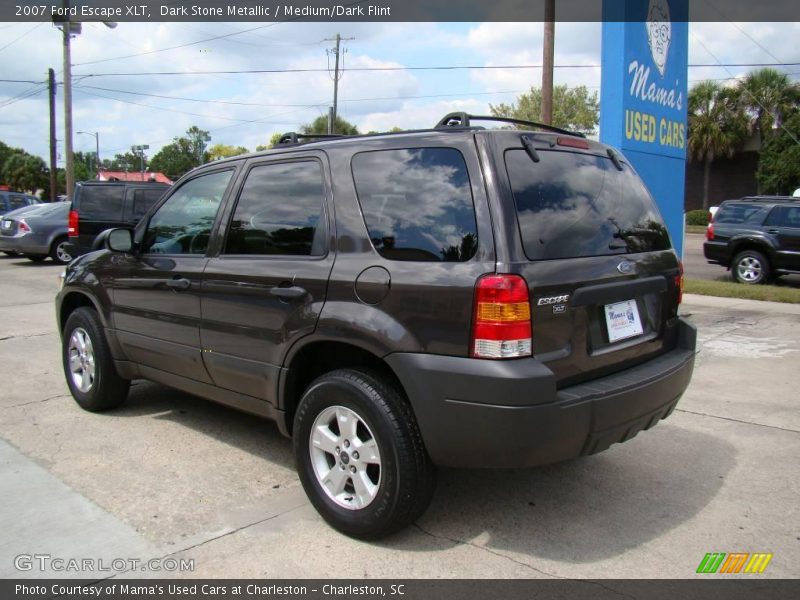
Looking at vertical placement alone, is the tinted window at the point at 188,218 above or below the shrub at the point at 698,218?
below

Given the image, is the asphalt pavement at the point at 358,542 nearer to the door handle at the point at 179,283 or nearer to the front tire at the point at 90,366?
the front tire at the point at 90,366

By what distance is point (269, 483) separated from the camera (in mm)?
3832

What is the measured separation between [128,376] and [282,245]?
1943 mm

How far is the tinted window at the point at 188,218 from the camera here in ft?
13.6

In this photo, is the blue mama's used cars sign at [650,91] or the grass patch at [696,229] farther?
the grass patch at [696,229]

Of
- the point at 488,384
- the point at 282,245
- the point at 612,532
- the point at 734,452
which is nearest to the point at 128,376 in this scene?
the point at 282,245

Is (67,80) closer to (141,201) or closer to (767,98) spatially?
(141,201)

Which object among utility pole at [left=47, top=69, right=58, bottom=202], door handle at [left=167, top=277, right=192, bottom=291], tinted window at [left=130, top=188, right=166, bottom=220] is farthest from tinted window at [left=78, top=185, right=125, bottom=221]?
utility pole at [left=47, top=69, right=58, bottom=202]

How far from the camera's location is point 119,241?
4520mm

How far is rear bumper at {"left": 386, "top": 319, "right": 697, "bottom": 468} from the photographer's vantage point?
272cm

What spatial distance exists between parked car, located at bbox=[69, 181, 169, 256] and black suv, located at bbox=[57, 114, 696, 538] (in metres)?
10.5

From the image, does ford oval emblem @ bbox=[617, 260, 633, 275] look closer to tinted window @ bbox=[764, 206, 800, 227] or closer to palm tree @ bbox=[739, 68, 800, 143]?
tinted window @ bbox=[764, 206, 800, 227]

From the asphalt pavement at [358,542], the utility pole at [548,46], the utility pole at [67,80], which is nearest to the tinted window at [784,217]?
the utility pole at [548,46]
